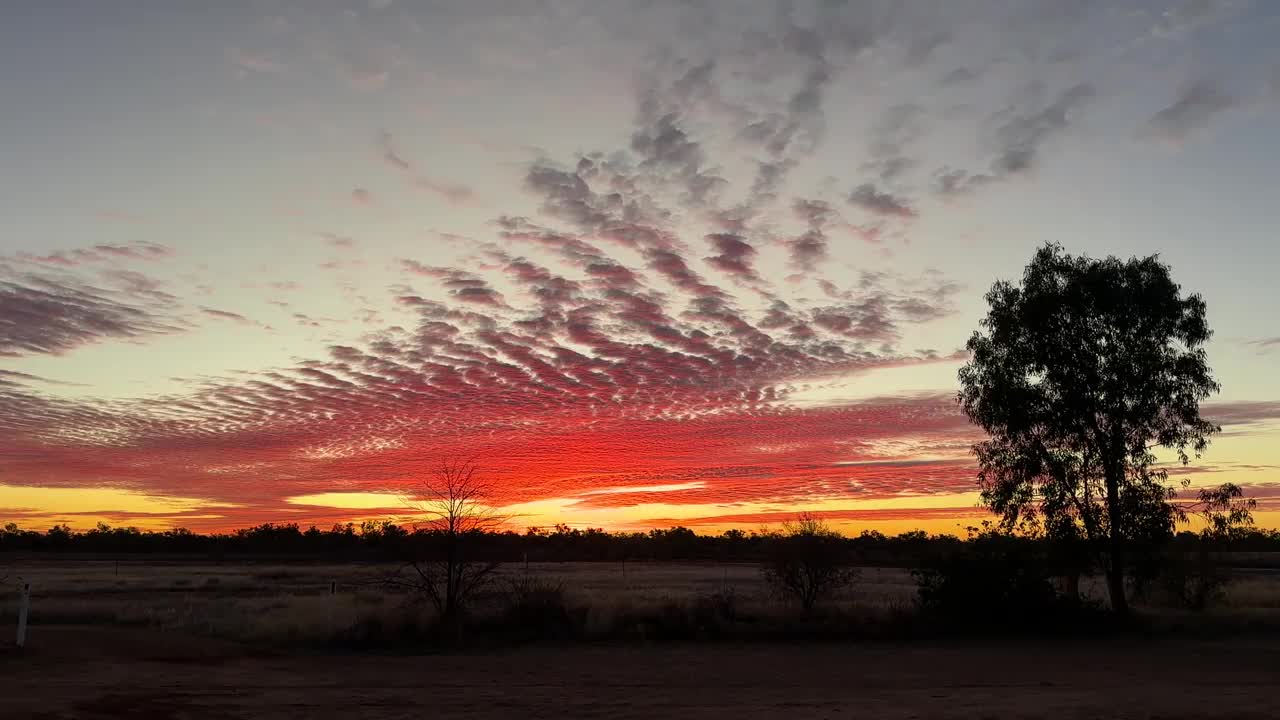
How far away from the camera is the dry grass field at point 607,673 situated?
614 inches

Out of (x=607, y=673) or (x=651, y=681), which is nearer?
(x=651, y=681)

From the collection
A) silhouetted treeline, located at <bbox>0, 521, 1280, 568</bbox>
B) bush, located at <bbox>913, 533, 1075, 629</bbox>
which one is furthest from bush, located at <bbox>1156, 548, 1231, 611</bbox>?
silhouetted treeline, located at <bbox>0, 521, 1280, 568</bbox>

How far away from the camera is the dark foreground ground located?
606 inches

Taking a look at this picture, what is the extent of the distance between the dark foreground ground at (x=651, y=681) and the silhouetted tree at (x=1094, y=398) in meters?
4.81

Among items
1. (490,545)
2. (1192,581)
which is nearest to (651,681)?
(1192,581)

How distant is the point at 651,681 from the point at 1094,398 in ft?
64.9

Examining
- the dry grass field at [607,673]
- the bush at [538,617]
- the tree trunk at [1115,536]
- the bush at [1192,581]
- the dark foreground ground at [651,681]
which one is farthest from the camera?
the bush at [1192,581]

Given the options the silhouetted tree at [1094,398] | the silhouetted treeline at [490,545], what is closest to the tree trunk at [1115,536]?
the silhouetted tree at [1094,398]

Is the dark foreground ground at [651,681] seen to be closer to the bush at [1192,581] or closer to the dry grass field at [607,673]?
the dry grass field at [607,673]

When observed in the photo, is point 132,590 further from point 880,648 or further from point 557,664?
point 880,648

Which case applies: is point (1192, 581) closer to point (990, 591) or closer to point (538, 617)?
point (990, 591)

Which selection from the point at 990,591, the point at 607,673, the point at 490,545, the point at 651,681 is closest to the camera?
the point at 651,681

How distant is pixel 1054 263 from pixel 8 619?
3819cm

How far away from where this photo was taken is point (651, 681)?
19.5 metres
